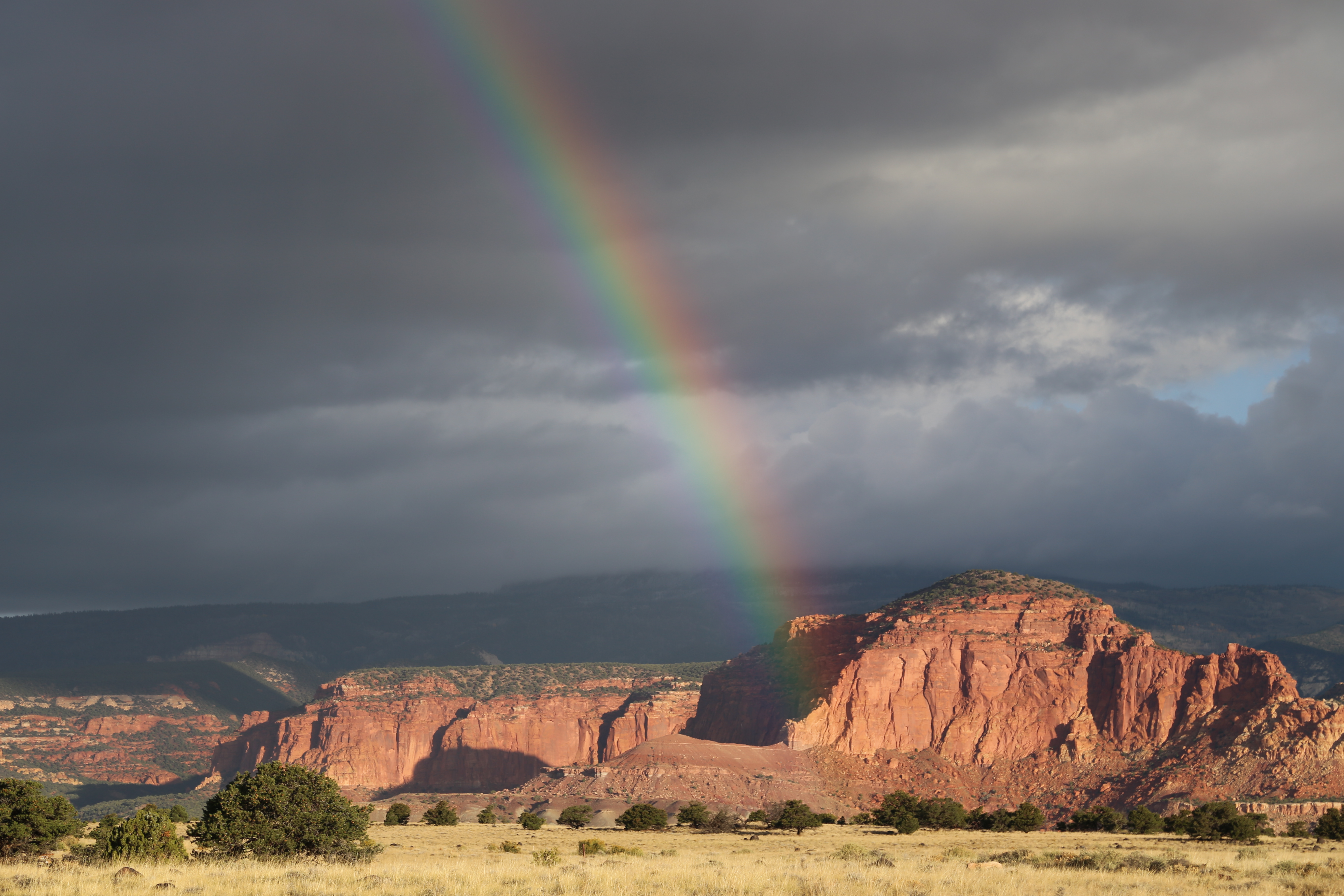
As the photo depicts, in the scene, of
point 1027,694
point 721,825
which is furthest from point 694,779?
point 721,825

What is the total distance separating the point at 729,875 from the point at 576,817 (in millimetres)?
78660

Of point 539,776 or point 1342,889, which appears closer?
point 1342,889

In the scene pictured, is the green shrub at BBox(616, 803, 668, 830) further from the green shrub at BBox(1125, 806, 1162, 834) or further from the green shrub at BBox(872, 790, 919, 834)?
the green shrub at BBox(1125, 806, 1162, 834)

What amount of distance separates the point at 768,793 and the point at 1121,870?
116 meters

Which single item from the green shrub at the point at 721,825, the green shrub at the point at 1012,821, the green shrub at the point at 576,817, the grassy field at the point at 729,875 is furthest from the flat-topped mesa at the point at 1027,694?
the grassy field at the point at 729,875

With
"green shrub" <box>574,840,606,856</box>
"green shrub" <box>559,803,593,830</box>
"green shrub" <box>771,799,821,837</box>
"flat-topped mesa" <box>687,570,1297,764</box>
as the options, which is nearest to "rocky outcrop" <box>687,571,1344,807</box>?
"flat-topped mesa" <box>687,570,1297,764</box>

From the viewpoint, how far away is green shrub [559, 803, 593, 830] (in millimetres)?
111875

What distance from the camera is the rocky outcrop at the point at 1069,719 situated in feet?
506

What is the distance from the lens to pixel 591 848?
63500mm

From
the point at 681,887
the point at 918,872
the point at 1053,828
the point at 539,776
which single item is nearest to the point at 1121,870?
the point at 918,872

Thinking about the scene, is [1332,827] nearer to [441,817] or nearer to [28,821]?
[441,817]

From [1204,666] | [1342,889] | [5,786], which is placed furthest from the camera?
[1204,666]

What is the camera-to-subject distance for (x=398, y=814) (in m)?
118

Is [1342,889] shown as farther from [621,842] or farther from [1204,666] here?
[1204,666]
